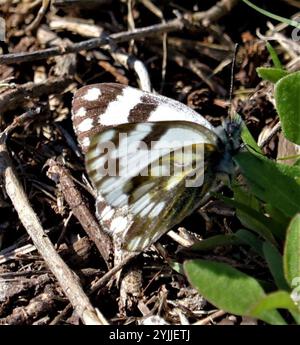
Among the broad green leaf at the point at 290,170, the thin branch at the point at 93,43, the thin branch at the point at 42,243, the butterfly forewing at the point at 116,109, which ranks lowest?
the thin branch at the point at 42,243

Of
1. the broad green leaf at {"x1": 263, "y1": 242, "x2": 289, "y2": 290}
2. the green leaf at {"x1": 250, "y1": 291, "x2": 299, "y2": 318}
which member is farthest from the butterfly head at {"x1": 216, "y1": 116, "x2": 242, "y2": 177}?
the green leaf at {"x1": 250, "y1": 291, "x2": 299, "y2": 318}

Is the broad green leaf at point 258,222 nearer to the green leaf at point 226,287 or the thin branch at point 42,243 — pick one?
the green leaf at point 226,287

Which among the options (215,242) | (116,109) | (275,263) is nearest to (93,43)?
(116,109)

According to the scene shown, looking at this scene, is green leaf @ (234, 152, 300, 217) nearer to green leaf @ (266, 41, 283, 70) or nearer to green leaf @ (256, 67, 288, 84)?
green leaf @ (256, 67, 288, 84)

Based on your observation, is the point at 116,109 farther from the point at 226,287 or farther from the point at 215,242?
the point at 226,287

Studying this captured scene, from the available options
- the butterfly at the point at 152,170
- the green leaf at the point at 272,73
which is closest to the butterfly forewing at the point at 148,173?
the butterfly at the point at 152,170

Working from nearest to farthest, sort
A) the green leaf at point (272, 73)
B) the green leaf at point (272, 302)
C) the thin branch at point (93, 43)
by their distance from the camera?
the green leaf at point (272, 302) → the green leaf at point (272, 73) → the thin branch at point (93, 43)

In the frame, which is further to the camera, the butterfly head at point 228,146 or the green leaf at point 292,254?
the butterfly head at point 228,146
